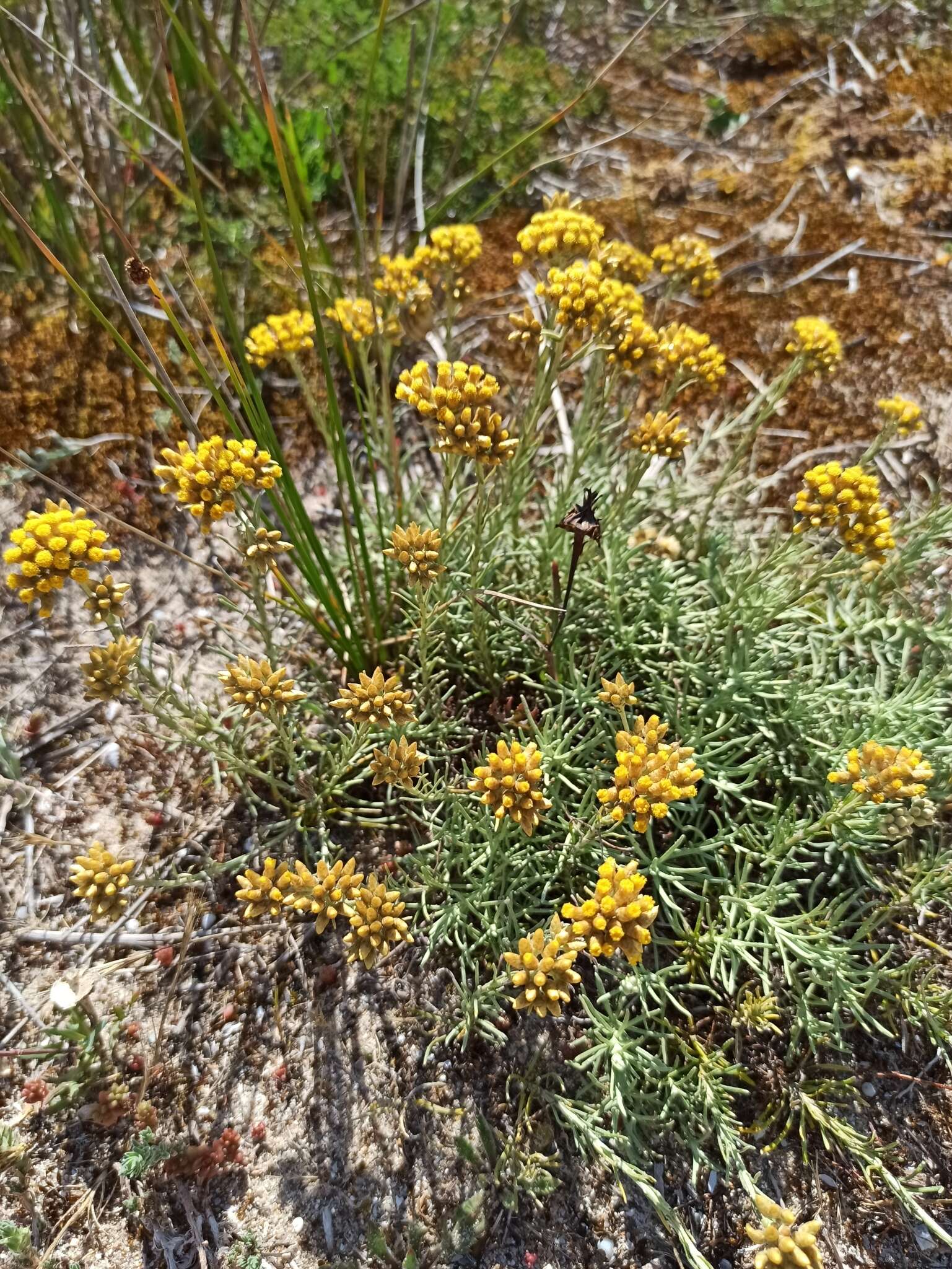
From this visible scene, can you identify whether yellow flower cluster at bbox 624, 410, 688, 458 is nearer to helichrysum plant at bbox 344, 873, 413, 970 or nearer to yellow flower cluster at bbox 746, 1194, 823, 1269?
helichrysum plant at bbox 344, 873, 413, 970

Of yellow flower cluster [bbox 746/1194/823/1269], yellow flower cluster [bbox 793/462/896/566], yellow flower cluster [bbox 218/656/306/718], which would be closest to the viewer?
yellow flower cluster [bbox 746/1194/823/1269]

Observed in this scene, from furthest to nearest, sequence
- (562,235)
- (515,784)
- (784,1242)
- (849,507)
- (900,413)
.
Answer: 1. (900,413)
2. (562,235)
3. (849,507)
4. (515,784)
5. (784,1242)

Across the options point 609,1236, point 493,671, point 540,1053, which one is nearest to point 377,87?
point 493,671

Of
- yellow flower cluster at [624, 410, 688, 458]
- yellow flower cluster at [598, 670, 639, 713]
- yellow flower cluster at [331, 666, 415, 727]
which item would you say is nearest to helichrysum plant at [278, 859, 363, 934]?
yellow flower cluster at [331, 666, 415, 727]

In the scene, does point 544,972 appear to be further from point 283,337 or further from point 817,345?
A: point 817,345

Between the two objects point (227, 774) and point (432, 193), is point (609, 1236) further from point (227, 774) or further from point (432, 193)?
point (432, 193)

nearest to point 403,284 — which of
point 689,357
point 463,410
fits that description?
point 463,410
